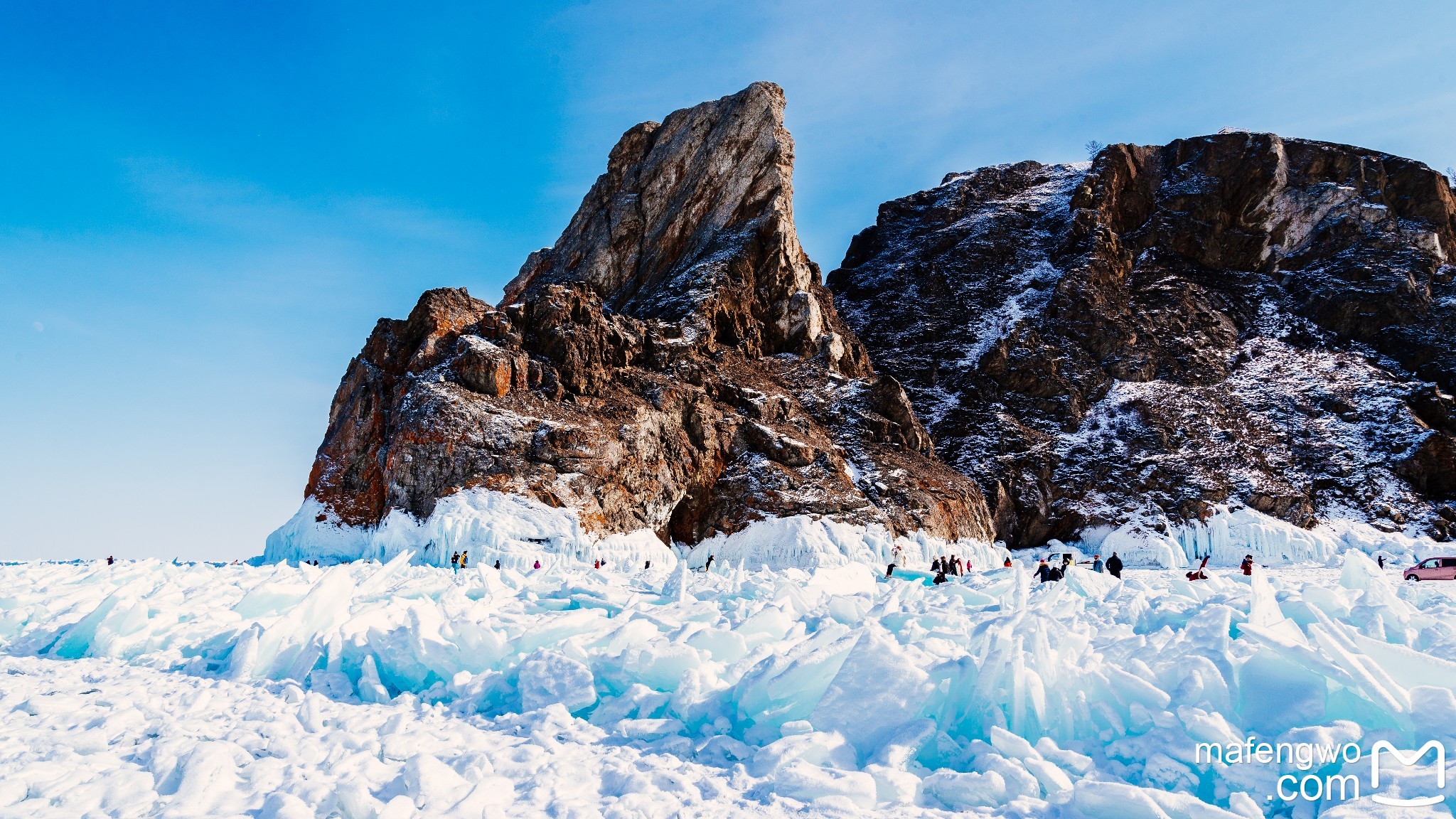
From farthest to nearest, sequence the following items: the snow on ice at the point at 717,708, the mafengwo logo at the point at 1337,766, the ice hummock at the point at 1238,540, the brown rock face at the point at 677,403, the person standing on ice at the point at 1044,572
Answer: the ice hummock at the point at 1238,540 < the brown rock face at the point at 677,403 < the person standing on ice at the point at 1044,572 < the snow on ice at the point at 717,708 < the mafengwo logo at the point at 1337,766

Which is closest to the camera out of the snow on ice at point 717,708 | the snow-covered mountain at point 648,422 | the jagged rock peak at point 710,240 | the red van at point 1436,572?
the snow on ice at point 717,708

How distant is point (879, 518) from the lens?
4209 centimetres

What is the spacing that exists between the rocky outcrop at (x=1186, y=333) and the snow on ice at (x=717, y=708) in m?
46.9

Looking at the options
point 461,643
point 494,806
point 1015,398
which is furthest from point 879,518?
point 494,806

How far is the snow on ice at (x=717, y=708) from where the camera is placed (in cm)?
550

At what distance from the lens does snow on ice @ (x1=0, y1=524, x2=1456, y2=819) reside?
5496 mm

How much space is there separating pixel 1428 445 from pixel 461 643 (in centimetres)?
6670

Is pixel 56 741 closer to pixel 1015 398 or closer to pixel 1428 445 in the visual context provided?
pixel 1015 398

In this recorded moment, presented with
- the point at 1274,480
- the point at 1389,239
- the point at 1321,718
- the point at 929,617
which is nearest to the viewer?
the point at 1321,718

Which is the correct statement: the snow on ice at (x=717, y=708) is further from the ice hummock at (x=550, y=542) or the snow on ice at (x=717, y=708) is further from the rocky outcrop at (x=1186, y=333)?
the rocky outcrop at (x=1186, y=333)

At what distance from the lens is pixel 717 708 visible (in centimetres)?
748

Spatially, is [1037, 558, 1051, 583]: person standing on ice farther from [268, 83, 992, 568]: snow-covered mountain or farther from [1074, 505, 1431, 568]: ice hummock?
[1074, 505, 1431, 568]: ice hummock

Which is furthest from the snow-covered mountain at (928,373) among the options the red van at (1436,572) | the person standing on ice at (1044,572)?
the red van at (1436,572)

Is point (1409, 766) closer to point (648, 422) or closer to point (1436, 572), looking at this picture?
point (1436, 572)
